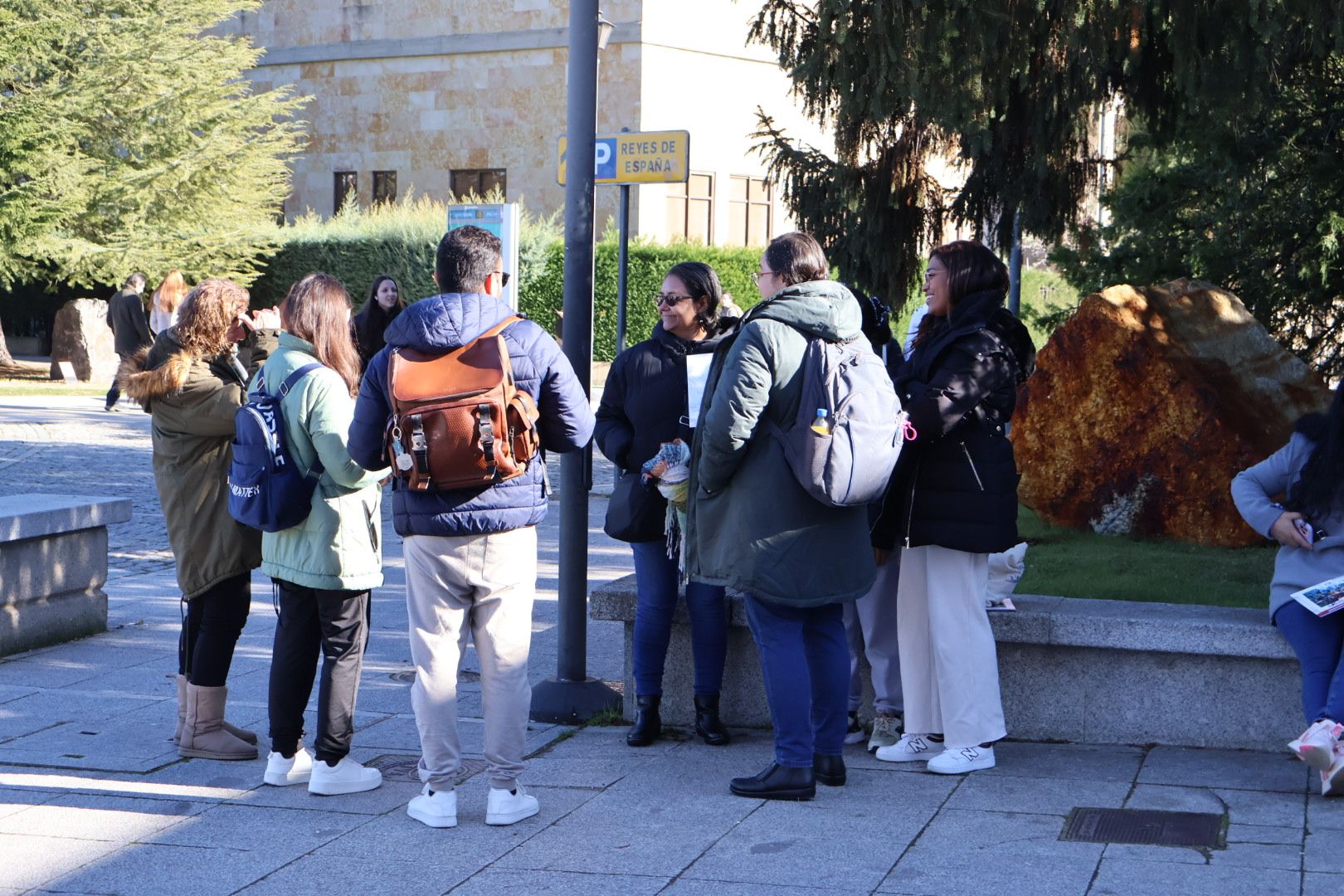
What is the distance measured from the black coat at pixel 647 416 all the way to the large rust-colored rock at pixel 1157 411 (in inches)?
172

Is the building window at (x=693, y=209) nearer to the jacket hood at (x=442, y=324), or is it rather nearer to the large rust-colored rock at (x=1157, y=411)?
the large rust-colored rock at (x=1157, y=411)

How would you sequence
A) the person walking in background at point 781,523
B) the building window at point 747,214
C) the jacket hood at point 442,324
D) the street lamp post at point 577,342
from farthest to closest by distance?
1. the building window at point 747,214
2. the street lamp post at point 577,342
3. the person walking in background at point 781,523
4. the jacket hood at point 442,324

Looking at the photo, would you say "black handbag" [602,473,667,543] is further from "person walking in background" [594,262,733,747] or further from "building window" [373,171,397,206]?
"building window" [373,171,397,206]

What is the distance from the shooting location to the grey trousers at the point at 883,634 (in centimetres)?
578

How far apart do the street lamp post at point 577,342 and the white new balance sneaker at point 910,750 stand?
4.12 feet

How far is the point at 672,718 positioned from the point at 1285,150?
698cm

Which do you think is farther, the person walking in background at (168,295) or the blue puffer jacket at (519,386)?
the person walking in background at (168,295)

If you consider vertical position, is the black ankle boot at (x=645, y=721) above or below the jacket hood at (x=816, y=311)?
below

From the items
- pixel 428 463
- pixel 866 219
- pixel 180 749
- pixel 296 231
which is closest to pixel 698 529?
pixel 428 463

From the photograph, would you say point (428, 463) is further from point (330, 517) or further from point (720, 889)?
point (720, 889)

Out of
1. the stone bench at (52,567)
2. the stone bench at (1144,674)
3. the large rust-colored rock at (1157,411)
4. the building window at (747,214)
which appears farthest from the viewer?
the building window at (747,214)

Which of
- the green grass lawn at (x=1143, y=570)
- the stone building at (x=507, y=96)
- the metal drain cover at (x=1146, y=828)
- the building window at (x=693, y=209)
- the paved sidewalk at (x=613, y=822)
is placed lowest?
the paved sidewalk at (x=613, y=822)

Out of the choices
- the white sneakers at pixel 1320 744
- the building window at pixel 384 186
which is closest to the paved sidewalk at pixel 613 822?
the white sneakers at pixel 1320 744

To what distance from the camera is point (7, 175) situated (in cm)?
2664
